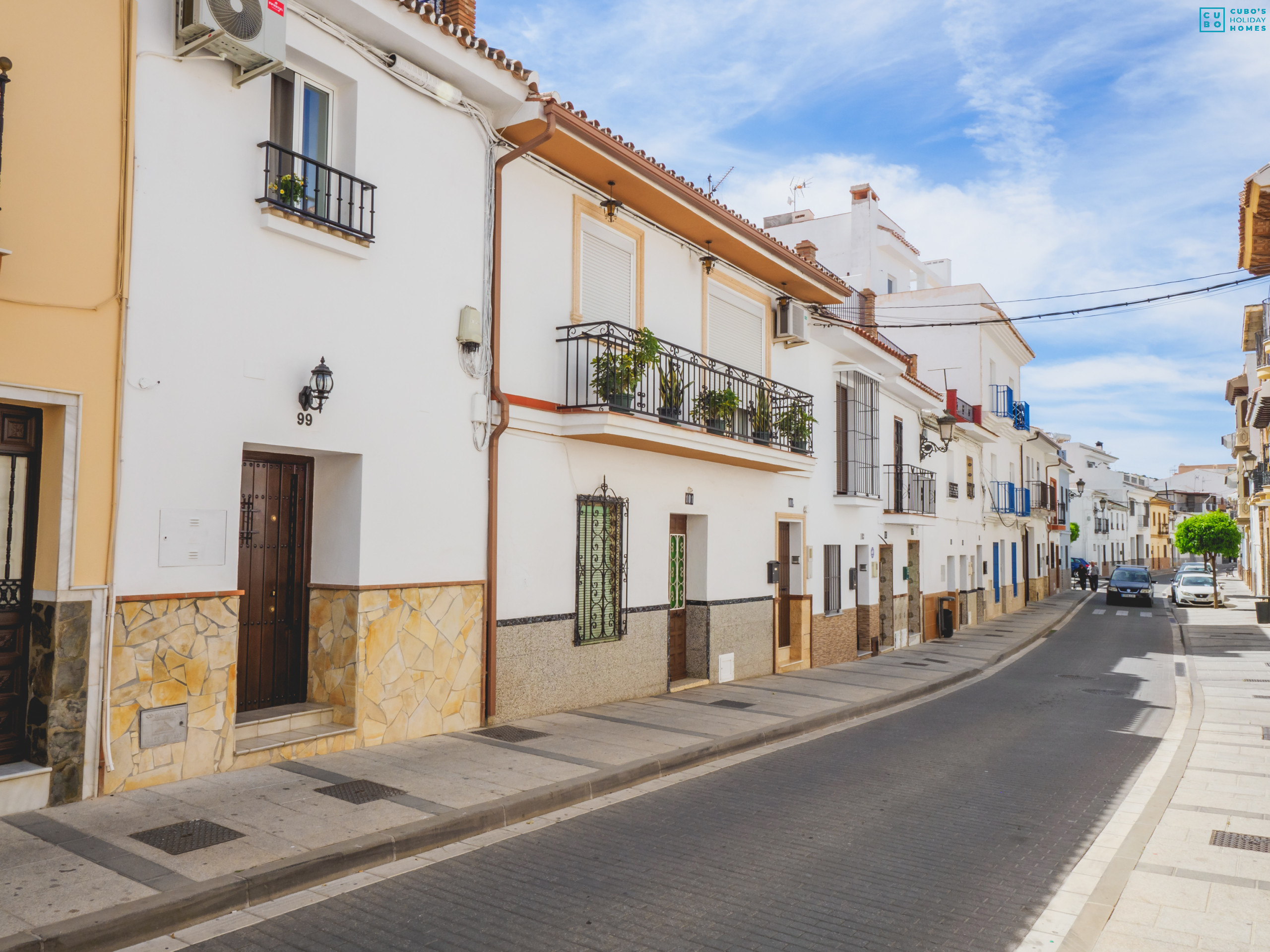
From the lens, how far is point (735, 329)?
13.4 meters

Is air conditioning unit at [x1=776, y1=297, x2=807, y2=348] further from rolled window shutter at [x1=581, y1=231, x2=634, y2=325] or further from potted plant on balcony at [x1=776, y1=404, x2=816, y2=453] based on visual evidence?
rolled window shutter at [x1=581, y1=231, x2=634, y2=325]

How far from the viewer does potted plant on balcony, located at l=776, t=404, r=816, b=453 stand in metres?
13.4

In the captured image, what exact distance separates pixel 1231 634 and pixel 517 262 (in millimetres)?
22213

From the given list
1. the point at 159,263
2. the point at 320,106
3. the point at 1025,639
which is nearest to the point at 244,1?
the point at 320,106

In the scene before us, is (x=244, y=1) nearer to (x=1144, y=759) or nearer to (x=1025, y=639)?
(x=1144, y=759)

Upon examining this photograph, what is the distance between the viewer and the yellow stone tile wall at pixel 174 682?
5.88m

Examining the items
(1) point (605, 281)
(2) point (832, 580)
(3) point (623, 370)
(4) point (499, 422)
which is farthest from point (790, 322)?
(4) point (499, 422)

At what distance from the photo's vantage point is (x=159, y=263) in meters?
6.13

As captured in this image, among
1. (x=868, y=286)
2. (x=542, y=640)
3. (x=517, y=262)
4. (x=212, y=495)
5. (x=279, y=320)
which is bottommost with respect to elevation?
(x=542, y=640)

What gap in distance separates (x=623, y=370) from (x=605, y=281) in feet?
5.17

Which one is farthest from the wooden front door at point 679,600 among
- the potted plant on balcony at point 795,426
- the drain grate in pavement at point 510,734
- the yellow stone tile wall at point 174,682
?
the yellow stone tile wall at point 174,682

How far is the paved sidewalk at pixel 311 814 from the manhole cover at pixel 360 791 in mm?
50

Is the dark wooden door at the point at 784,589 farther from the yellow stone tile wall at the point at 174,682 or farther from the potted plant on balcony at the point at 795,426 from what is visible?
the yellow stone tile wall at the point at 174,682

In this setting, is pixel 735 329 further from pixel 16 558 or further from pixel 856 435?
pixel 16 558
